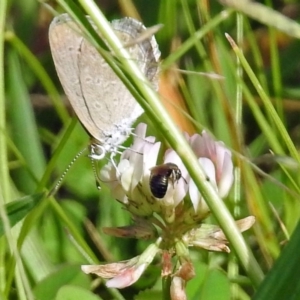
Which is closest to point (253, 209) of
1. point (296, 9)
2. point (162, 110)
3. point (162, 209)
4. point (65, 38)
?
point (162, 209)

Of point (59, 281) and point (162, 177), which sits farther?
point (59, 281)

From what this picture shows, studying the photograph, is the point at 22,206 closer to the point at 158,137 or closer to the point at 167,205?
the point at 167,205

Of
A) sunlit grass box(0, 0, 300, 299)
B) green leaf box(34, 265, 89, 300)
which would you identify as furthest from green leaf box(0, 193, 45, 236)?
green leaf box(34, 265, 89, 300)

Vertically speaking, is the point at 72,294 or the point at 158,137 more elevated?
the point at 158,137

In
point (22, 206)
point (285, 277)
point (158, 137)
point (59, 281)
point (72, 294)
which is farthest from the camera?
point (158, 137)

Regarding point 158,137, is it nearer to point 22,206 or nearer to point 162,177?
point 162,177

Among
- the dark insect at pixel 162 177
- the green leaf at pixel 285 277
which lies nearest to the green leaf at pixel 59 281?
the dark insect at pixel 162 177

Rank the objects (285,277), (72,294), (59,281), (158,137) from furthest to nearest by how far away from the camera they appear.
A: (158,137)
(59,281)
(72,294)
(285,277)

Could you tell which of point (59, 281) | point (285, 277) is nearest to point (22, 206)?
point (59, 281)

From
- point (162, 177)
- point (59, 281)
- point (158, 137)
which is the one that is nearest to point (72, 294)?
point (59, 281)
